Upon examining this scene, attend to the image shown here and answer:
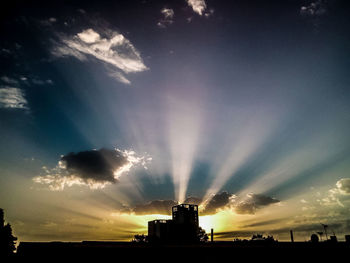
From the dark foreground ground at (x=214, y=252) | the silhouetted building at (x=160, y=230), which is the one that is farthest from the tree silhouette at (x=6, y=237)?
the dark foreground ground at (x=214, y=252)

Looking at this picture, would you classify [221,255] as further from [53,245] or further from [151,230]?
[151,230]

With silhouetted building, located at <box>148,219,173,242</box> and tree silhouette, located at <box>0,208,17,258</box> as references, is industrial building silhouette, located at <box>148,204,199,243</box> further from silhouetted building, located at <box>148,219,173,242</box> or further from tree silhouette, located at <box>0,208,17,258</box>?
tree silhouette, located at <box>0,208,17,258</box>

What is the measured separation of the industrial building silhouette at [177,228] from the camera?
35500mm

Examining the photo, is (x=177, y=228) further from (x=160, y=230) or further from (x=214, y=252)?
(x=214, y=252)

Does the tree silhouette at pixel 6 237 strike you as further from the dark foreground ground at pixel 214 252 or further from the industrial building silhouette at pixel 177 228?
the dark foreground ground at pixel 214 252

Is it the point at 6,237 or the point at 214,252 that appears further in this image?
the point at 6,237

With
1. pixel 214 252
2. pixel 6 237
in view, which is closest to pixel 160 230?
pixel 214 252

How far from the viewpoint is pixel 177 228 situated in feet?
119

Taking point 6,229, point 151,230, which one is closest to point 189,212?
point 151,230

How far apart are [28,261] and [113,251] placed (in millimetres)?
6027

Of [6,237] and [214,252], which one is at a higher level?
[214,252]

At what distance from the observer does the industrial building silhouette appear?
35.5 m

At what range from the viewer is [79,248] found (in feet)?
45.8

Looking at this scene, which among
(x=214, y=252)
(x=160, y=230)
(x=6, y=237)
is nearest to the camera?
(x=214, y=252)
